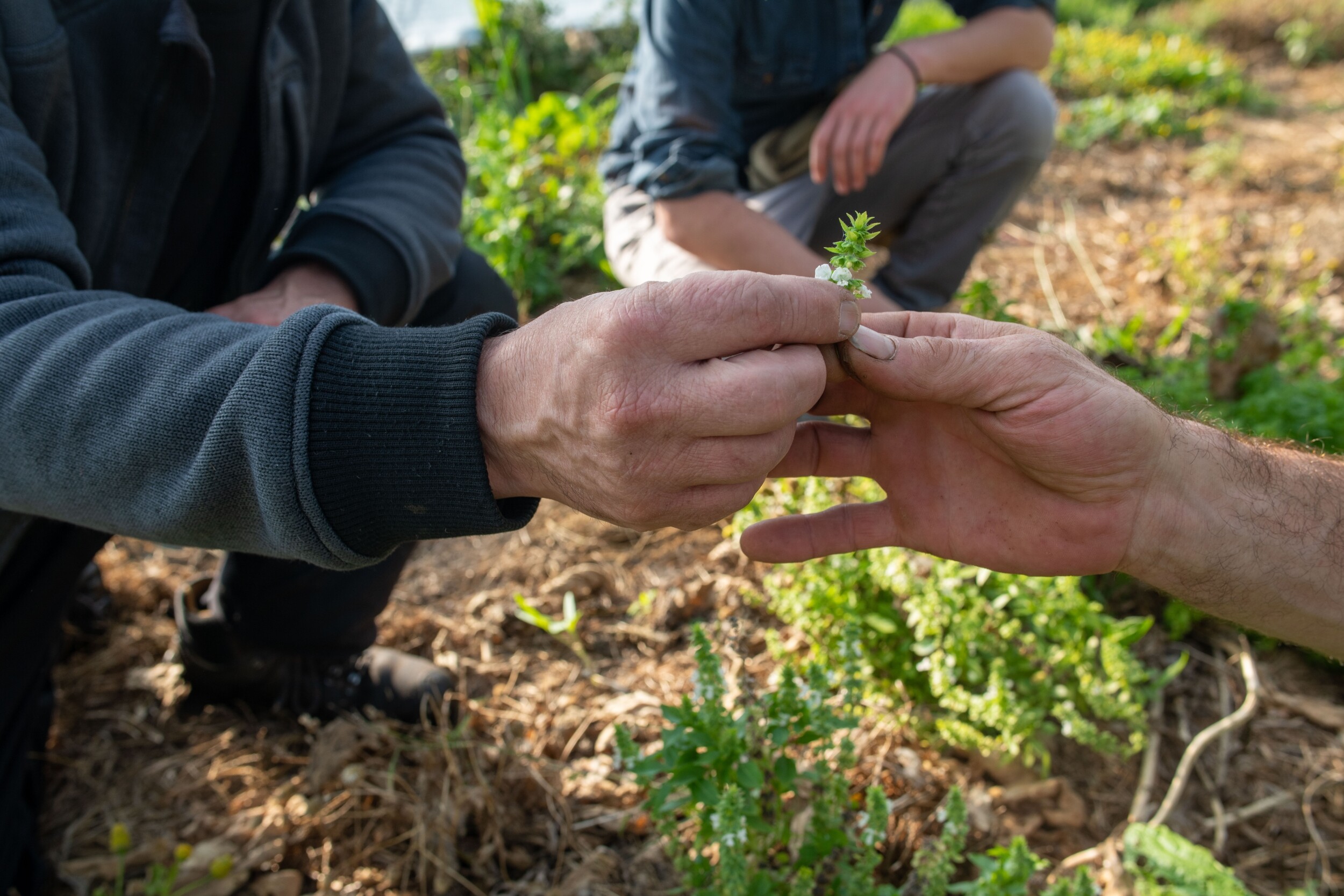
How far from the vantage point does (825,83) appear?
124 inches

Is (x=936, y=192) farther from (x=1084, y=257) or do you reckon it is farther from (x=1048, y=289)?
(x=1084, y=257)

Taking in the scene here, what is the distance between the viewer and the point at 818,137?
281 cm

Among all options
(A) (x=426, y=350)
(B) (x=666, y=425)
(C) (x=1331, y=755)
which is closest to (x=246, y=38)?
(A) (x=426, y=350)

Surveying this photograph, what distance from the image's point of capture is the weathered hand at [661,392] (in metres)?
1.12

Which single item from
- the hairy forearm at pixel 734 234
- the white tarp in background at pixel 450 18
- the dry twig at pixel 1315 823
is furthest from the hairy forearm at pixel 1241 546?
the white tarp in background at pixel 450 18

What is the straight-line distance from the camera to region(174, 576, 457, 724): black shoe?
7.16 feet

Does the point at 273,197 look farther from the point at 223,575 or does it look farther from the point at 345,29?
the point at 223,575

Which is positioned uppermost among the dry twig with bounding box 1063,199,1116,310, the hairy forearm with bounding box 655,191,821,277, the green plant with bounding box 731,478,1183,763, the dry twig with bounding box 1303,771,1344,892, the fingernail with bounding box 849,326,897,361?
the fingernail with bounding box 849,326,897,361

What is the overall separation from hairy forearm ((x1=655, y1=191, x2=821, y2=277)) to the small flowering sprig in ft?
4.79

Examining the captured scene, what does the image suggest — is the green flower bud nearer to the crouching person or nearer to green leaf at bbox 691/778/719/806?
green leaf at bbox 691/778/719/806

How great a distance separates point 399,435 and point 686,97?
1.99 m

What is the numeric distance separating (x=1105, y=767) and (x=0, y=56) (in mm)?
2714

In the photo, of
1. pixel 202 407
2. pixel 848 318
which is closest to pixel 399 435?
A: pixel 202 407

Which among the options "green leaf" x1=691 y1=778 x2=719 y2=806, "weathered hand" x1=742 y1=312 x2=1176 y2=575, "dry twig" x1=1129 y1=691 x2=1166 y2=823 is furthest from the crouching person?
"green leaf" x1=691 y1=778 x2=719 y2=806
